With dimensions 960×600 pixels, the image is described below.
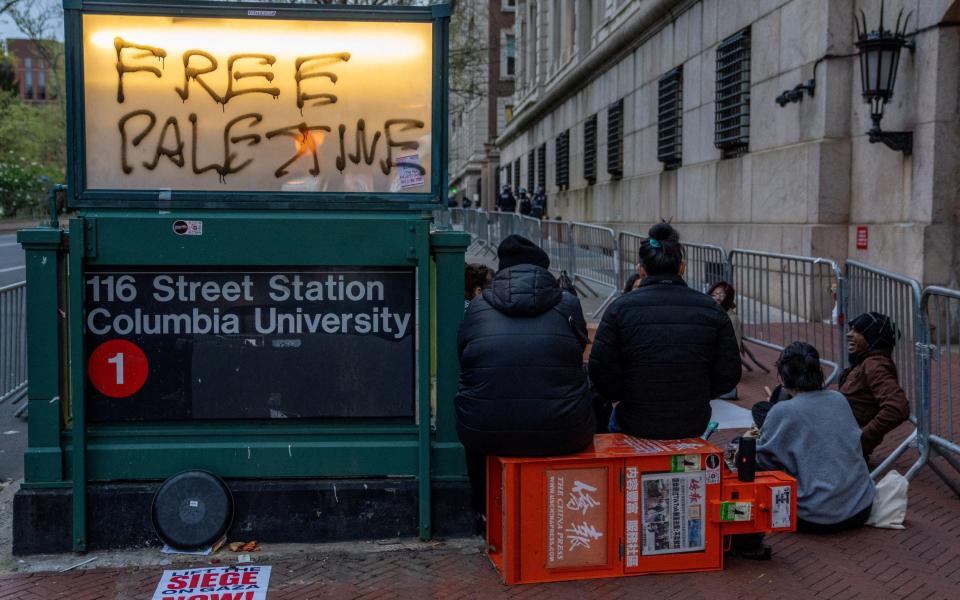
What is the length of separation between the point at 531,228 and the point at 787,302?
31.6ft

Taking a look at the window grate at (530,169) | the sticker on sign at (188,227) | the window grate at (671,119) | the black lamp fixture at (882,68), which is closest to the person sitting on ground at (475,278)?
the sticker on sign at (188,227)

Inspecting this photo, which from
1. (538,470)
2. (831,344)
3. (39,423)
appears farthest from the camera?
(831,344)

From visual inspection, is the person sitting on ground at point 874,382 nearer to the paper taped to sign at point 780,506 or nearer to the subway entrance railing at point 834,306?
the subway entrance railing at point 834,306

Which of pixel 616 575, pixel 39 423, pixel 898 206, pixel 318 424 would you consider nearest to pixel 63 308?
pixel 39 423

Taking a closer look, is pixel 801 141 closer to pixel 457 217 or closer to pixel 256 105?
pixel 256 105

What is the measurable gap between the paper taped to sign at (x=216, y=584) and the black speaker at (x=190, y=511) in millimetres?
221

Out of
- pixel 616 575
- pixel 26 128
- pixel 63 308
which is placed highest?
pixel 26 128

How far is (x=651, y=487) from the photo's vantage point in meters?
4.82

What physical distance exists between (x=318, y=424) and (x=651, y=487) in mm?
1744

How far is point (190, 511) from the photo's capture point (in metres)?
5.06

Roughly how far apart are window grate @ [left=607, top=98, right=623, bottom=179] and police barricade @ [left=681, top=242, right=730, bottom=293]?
14.0m

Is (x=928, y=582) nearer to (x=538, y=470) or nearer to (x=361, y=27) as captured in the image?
(x=538, y=470)

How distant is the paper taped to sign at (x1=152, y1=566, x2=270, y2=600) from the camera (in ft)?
15.0

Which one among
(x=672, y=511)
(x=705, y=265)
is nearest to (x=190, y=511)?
(x=672, y=511)
